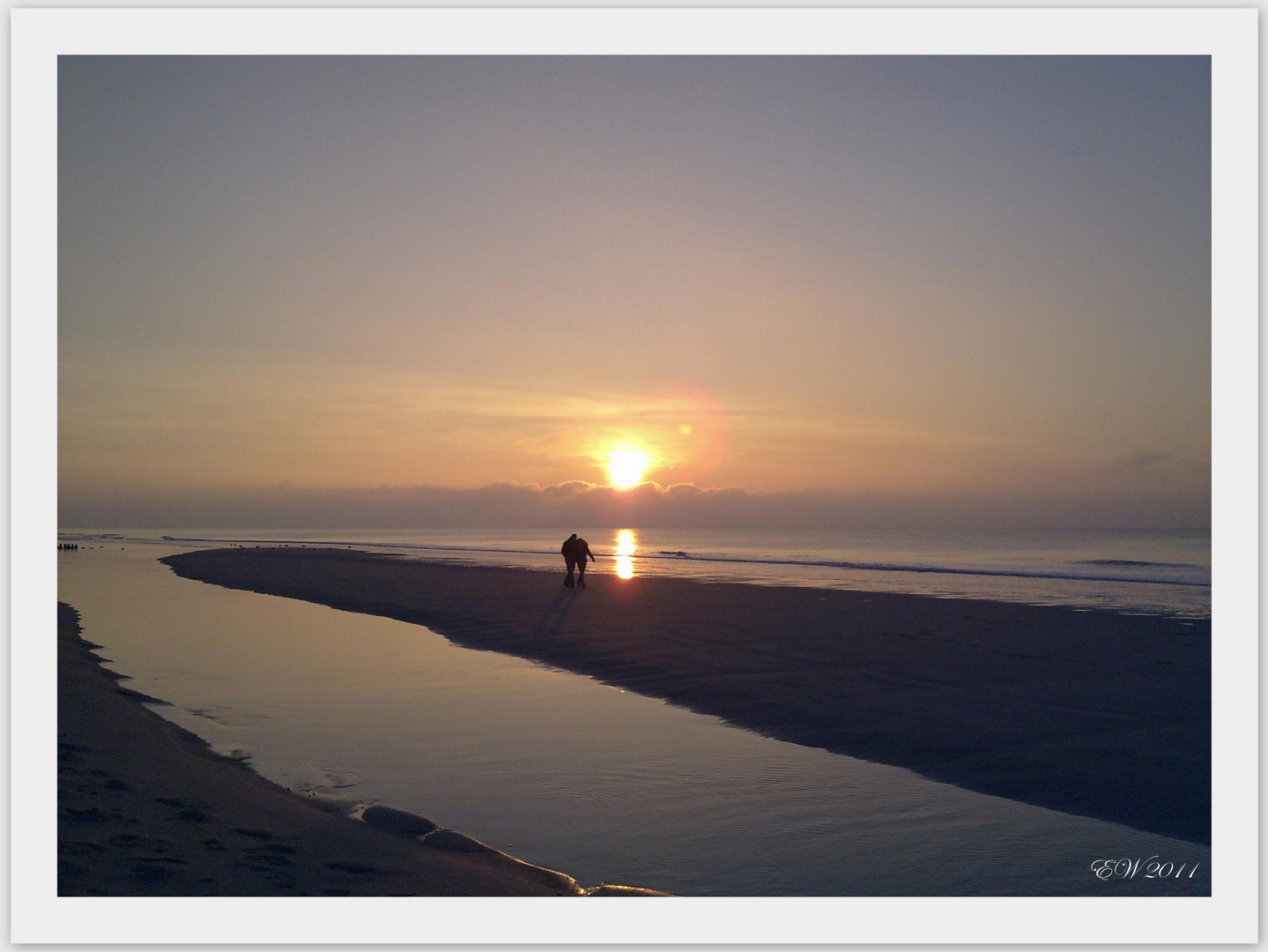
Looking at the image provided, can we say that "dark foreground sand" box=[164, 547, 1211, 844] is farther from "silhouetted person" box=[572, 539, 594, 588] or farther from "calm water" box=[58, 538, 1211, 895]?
"silhouetted person" box=[572, 539, 594, 588]

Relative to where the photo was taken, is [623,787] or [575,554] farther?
[575,554]

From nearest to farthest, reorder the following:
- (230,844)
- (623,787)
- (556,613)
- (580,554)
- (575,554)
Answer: (230,844)
(623,787)
(556,613)
(580,554)
(575,554)

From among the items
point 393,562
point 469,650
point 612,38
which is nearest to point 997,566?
point 393,562

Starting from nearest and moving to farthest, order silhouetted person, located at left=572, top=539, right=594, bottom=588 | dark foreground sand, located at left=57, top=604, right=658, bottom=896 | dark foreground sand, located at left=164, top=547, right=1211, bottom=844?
dark foreground sand, located at left=57, top=604, right=658, bottom=896
dark foreground sand, located at left=164, top=547, right=1211, bottom=844
silhouetted person, located at left=572, top=539, right=594, bottom=588

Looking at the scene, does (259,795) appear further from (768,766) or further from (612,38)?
(612,38)
